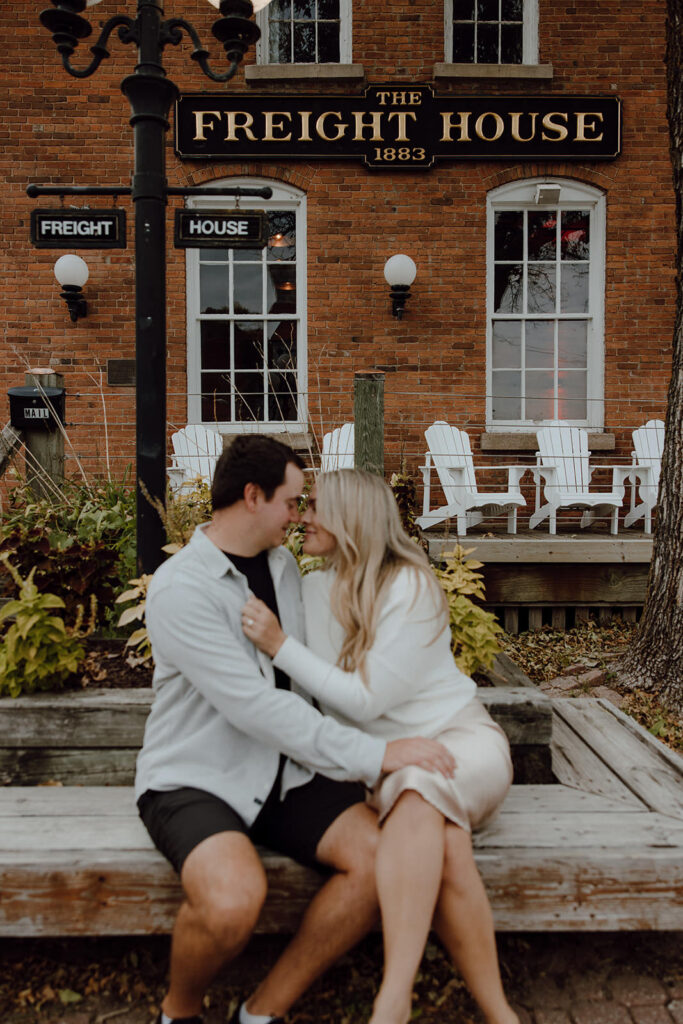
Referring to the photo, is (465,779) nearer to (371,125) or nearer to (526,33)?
(371,125)

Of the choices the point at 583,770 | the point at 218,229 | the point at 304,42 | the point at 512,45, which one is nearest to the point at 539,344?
the point at 512,45

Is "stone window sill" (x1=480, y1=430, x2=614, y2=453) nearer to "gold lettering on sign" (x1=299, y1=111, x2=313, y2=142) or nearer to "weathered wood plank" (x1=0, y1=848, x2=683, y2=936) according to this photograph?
"gold lettering on sign" (x1=299, y1=111, x2=313, y2=142)

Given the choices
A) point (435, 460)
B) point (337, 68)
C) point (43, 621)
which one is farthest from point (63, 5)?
point (337, 68)

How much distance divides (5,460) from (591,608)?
410 cm

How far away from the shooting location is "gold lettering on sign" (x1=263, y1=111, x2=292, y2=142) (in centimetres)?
750

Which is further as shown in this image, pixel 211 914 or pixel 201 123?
pixel 201 123

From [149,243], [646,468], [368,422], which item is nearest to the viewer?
[149,243]

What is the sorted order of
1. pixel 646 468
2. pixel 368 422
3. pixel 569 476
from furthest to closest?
pixel 569 476
pixel 646 468
pixel 368 422

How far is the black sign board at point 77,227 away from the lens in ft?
9.43

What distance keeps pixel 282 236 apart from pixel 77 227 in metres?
5.26

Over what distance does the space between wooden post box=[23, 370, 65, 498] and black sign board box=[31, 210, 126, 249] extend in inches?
78.3

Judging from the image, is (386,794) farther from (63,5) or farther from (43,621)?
(63,5)

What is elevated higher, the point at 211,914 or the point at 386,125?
the point at 386,125

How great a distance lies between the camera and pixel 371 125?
7500mm
